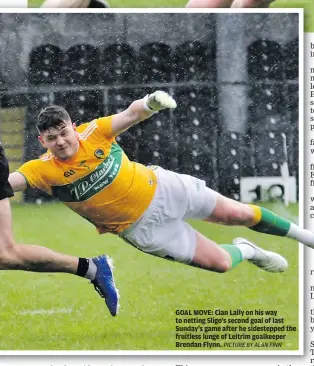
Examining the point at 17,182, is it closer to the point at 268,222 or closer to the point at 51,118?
the point at 51,118

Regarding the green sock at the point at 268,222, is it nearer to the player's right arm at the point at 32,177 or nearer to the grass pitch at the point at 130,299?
the grass pitch at the point at 130,299

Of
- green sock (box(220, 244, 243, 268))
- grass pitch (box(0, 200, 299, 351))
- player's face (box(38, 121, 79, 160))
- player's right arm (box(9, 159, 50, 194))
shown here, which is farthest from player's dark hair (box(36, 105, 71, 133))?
green sock (box(220, 244, 243, 268))

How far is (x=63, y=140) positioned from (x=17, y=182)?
0.32m

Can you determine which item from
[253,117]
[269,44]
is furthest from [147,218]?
[269,44]

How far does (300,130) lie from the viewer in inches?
191

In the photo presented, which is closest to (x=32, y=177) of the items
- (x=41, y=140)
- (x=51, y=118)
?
(x=41, y=140)

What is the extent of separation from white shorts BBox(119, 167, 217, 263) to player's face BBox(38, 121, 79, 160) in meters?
0.44

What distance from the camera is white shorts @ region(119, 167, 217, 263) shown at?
480cm

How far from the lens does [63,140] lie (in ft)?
15.4

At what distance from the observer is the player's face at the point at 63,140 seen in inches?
185

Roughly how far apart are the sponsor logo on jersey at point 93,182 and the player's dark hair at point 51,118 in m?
0.28

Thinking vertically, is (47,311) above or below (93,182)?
below

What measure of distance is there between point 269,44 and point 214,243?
3.40 ft

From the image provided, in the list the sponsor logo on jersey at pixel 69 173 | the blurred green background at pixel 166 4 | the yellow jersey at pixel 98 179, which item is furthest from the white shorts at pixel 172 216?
the blurred green background at pixel 166 4
